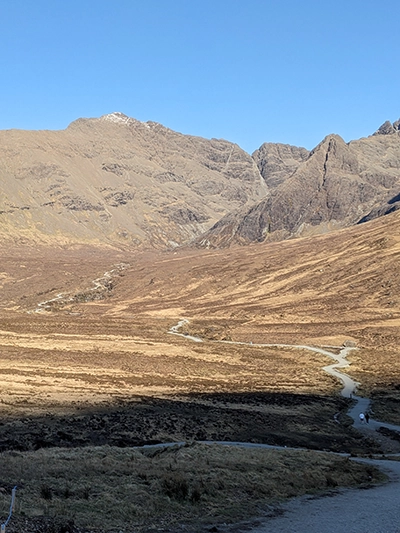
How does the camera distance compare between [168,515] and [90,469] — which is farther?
[90,469]

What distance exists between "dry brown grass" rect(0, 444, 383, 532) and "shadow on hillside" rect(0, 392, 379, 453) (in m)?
6.93

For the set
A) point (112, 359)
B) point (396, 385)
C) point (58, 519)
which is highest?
point (58, 519)

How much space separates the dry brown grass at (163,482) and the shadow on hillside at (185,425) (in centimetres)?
693

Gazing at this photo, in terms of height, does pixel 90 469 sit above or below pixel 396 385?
above

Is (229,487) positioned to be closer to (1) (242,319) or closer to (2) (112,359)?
(2) (112,359)

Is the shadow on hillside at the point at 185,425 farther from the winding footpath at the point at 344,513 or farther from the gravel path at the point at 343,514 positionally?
the gravel path at the point at 343,514

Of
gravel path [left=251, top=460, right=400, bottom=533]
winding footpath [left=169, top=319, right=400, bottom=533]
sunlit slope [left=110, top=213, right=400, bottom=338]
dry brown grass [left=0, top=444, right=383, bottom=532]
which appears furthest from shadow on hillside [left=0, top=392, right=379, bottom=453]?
sunlit slope [left=110, top=213, right=400, bottom=338]

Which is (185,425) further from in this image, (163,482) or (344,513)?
(344,513)

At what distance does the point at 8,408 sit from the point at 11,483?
25.5 m

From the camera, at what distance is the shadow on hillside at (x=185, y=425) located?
1485 inches

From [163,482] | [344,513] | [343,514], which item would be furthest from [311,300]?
[343,514]

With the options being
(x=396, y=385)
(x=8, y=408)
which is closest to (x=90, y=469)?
(x=8, y=408)

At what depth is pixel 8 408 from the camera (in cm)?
4547

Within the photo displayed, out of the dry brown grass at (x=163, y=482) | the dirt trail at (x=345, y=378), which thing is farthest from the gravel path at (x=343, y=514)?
the dirt trail at (x=345, y=378)
